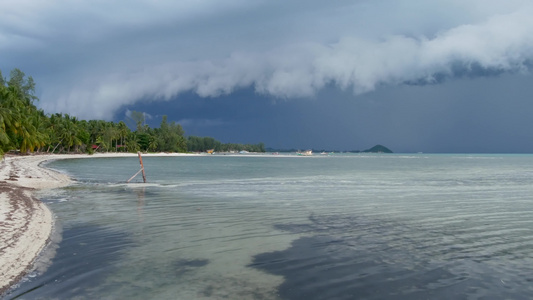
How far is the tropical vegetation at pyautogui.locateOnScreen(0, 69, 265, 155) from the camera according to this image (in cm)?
5584

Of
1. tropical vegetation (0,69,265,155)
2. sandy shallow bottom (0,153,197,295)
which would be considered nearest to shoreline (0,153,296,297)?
sandy shallow bottom (0,153,197,295)

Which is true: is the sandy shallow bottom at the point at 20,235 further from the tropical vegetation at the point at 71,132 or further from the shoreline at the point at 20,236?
the tropical vegetation at the point at 71,132

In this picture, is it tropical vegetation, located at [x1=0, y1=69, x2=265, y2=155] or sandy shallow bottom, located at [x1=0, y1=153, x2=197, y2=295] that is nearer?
sandy shallow bottom, located at [x1=0, y1=153, x2=197, y2=295]

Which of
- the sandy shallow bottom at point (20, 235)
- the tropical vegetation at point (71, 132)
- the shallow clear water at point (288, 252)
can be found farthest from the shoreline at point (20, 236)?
the tropical vegetation at point (71, 132)

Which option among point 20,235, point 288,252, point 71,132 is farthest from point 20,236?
point 71,132

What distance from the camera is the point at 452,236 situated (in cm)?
1315

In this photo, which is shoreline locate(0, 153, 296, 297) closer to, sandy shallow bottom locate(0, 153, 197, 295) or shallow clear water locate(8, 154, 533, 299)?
sandy shallow bottom locate(0, 153, 197, 295)

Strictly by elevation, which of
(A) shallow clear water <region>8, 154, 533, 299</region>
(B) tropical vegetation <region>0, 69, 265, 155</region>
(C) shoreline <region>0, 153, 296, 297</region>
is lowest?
(A) shallow clear water <region>8, 154, 533, 299</region>

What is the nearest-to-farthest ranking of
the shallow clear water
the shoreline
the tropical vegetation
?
the shallow clear water
the shoreline
the tropical vegetation

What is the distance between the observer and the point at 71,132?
4316 inches

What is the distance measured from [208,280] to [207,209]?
35.1 ft

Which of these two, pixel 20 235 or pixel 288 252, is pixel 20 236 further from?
pixel 288 252

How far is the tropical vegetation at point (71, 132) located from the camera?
183 feet

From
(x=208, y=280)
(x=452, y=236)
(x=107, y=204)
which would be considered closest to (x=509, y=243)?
(x=452, y=236)
